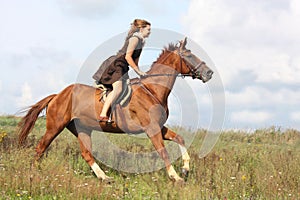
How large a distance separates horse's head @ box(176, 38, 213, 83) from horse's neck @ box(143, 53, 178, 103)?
0.70 feet

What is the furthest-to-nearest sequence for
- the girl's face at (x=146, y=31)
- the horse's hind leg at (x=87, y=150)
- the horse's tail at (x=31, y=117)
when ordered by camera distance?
the horse's tail at (x=31, y=117) < the horse's hind leg at (x=87, y=150) < the girl's face at (x=146, y=31)

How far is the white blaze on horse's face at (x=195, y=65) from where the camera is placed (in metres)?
9.94

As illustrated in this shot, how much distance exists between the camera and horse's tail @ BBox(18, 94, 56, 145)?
1180 centimetres

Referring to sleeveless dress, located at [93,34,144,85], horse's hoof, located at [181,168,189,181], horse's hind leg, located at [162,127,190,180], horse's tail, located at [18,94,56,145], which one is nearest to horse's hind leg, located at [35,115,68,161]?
horse's tail, located at [18,94,56,145]

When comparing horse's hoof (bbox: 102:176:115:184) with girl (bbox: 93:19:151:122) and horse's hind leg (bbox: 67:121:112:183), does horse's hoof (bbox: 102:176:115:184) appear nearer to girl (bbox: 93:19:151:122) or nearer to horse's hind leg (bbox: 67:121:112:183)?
horse's hind leg (bbox: 67:121:112:183)

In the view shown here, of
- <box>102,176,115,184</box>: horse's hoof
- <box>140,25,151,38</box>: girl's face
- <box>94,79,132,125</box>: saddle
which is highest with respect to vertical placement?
<box>140,25,151,38</box>: girl's face

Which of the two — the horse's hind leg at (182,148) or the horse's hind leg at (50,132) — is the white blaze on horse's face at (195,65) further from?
the horse's hind leg at (50,132)

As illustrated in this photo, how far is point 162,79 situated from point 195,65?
0.76 m

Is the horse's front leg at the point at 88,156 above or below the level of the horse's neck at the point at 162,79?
below

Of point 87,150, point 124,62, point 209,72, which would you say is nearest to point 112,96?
point 124,62

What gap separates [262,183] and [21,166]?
4672 mm

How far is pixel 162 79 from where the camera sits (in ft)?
32.8

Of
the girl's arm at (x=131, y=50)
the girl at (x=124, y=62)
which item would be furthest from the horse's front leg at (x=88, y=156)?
the girl's arm at (x=131, y=50)

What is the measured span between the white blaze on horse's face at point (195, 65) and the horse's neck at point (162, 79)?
264mm
